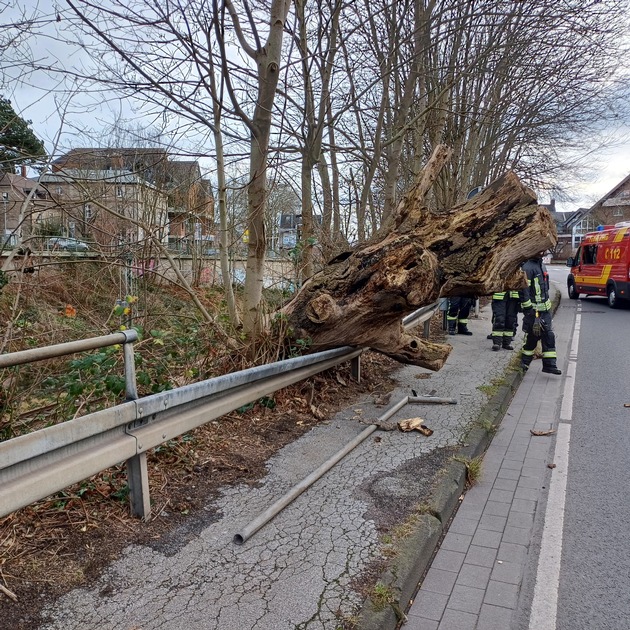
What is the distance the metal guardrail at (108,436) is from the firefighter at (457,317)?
24.8 ft

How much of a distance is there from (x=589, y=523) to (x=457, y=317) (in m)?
7.64

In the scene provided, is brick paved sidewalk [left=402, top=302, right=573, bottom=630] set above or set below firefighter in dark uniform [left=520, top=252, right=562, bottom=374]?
below

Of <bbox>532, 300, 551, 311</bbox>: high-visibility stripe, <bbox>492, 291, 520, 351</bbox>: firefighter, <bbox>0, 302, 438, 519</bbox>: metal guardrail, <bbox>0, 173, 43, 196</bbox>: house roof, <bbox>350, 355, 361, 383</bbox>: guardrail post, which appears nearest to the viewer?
<bbox>0, 302, 438, 519</bbox>: metal guardrail

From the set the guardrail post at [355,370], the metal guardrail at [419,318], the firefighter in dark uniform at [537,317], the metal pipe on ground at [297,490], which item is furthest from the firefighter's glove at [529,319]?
the metal pipe on ground at [297,490]

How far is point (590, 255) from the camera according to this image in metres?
20.6

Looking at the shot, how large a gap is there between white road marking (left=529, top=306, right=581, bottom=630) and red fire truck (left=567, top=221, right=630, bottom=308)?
14.5m

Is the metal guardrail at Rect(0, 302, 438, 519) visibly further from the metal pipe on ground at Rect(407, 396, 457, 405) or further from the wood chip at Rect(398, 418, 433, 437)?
the metal pipe on ground at Rect(407, 396, 457, 405)

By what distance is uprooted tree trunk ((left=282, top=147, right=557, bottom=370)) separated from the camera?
4828 mm

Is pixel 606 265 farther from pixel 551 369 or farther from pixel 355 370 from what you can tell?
pixel 355 370

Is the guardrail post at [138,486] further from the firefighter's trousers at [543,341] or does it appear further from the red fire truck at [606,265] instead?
the red fire truck at [606,265]

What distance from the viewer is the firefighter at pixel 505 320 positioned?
30.3 ft

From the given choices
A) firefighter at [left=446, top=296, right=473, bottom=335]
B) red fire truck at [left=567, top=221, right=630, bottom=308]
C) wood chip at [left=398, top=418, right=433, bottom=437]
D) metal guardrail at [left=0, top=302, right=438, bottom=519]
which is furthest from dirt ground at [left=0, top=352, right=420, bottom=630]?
red fire truck at [left=567, top=221, right=630, bottom=308]

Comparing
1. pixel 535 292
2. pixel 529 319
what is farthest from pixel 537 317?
pixel 535 292

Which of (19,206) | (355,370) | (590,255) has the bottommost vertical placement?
(355,370)
